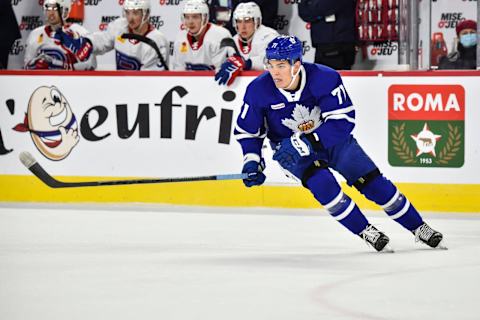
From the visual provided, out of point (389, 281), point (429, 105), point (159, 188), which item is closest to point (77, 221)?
point (159, 188)

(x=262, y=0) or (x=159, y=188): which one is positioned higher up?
(x=262, y=0)

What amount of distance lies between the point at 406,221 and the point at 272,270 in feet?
3.59

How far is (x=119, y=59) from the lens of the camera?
29.6 feet

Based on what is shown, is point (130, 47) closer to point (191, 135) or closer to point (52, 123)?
point (52, 123)

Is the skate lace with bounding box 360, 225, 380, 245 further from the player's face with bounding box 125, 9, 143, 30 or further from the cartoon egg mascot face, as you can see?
the player's face with bounding box 125, 9, 143, 30

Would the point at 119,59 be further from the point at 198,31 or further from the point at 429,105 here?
the point at 429,105

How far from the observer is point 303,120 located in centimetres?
609

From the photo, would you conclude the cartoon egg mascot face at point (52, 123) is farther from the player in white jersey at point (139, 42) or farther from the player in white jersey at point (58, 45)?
the player in white jersey at point (139, 42)

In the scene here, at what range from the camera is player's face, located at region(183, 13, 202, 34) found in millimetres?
8789

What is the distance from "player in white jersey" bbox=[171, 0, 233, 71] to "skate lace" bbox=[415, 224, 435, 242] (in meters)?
3.01

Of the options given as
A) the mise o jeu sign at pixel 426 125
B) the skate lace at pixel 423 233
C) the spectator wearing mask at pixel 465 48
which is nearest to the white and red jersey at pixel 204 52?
the mise o jeu sign at pixel 426 125

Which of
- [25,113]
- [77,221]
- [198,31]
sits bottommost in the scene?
[77,221]

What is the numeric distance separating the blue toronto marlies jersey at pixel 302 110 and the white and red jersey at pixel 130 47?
280 cm

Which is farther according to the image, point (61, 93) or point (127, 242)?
point (61, 93)
